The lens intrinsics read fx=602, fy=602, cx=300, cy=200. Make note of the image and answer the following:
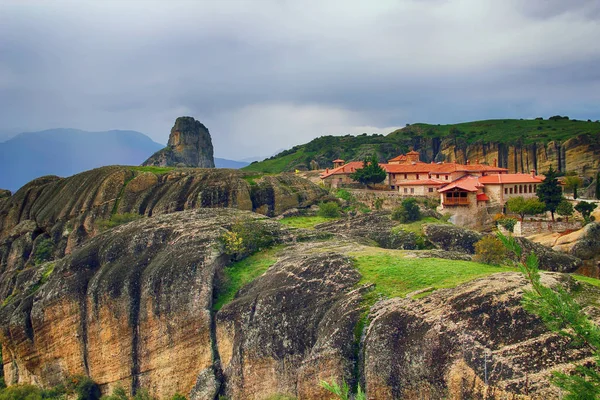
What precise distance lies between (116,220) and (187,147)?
281 ft

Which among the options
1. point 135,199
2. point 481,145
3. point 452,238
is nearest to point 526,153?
point 481,145

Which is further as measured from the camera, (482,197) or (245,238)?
(482,197)

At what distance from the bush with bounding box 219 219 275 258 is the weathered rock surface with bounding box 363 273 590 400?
13434 millimetres

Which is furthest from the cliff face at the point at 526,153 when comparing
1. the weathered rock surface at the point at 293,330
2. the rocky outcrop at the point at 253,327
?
the weathered rock surface at the point at 293,330

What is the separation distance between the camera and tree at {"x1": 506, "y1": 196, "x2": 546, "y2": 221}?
5959 centimetres

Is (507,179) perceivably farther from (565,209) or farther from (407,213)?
(407,213)

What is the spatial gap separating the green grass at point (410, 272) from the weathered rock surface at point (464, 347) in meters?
1.33

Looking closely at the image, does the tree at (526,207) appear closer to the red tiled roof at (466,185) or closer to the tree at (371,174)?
the red tiled roof at (466,185)

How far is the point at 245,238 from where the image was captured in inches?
1502

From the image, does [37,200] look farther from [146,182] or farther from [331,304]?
[331,304]

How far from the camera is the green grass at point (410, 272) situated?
26.8 meters

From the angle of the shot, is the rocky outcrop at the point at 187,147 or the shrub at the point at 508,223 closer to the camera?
the shrub at the point at 508,223

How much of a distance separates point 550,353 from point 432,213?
36835 mm

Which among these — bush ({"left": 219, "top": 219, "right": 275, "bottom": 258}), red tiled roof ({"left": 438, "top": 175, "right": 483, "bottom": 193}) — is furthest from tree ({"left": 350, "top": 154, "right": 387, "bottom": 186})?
bush ({"left": 219, "top": 219, "right": 275, "bottom": 258})
